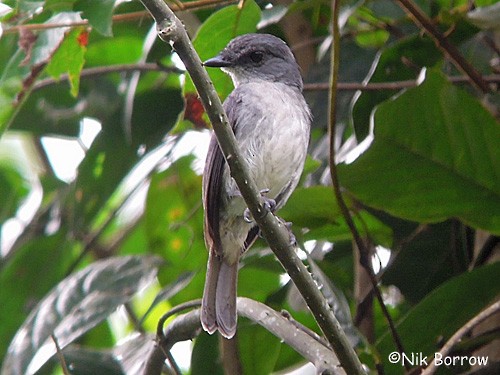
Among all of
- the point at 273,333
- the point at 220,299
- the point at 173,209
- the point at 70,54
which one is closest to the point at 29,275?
the point at 173,209

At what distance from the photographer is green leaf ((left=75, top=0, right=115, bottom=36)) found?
294 cm

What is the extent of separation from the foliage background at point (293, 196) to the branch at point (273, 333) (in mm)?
384

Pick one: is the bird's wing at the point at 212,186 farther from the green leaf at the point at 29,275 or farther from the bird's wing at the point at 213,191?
the green leaf at the point at 29,275

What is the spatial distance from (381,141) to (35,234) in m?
2.40

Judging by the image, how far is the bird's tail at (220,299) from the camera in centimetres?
278

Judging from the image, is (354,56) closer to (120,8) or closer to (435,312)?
(120,8)

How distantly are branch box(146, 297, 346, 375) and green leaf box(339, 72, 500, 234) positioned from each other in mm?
538

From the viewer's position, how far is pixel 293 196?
314 centimetres

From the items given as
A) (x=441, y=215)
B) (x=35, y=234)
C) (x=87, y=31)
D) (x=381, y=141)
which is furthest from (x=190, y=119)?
(x=35, y=234)

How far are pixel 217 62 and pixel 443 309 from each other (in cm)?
117

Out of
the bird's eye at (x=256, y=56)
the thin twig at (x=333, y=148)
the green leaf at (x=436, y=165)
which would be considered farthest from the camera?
the bird's eye at (x=256, y=56)

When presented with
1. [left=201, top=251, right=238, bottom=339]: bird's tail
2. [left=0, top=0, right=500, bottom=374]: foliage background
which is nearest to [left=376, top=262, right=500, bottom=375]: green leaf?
[left=0, top=0, right=500, bottom=374]: foliage background

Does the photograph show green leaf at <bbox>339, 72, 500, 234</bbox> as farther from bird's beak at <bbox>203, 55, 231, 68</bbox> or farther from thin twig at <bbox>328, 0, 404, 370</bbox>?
bird's beak at <bbox>203, 55, 231, 68</bbox>

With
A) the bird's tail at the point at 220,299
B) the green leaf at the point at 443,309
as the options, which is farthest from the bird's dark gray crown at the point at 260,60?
the green leaf at the point at 443,309
